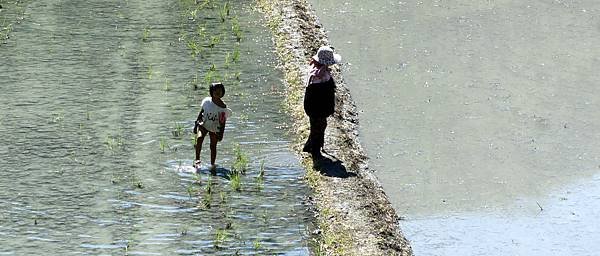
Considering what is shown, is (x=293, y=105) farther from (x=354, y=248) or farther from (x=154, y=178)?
(x=354, y=248)

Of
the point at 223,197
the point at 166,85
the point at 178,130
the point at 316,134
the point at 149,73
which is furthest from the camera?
the point at 149,73

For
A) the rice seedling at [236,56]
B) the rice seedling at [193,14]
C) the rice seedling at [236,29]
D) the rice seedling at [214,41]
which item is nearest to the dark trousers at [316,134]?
the rice seedling at [236,56]

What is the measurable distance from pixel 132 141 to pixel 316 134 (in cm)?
154

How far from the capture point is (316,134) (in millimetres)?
9570

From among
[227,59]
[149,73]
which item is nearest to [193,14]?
[227,59]

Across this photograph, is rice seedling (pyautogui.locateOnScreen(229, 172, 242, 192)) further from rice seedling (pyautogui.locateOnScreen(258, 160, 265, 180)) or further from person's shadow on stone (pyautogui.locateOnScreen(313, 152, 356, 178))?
person's shadow on stone (pyautogui.locateOnScreen(313, 152, 356, 178))

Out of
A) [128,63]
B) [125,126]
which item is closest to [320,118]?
[125,126]

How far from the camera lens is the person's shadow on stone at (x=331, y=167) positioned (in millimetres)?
9273

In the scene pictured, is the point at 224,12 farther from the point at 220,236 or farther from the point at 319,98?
the point at 220,236

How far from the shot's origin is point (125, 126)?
10.2 meters

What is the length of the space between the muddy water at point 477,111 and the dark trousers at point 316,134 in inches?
20.1

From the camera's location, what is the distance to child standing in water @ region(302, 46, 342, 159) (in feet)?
31.5

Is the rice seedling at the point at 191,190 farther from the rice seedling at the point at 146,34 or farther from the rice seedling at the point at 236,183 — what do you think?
the rice seedling at the point at 146,34

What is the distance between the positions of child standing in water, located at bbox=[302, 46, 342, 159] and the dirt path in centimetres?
18
